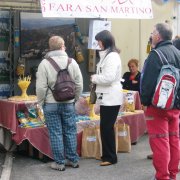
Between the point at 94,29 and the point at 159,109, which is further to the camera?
the point at 94,29

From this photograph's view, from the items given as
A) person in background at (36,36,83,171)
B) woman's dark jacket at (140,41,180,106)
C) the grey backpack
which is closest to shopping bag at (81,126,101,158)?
person in background at (36,36,83,171)

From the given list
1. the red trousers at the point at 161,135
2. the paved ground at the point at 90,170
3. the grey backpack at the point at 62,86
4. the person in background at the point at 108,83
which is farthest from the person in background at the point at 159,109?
the grey backpack at the point at 62,86

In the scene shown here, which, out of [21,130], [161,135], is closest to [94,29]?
[21,130]

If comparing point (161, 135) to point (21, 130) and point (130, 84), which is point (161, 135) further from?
point (130, 84)

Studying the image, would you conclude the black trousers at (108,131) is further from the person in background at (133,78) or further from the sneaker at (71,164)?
the person in background at (133,78)

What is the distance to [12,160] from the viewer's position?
212 inches

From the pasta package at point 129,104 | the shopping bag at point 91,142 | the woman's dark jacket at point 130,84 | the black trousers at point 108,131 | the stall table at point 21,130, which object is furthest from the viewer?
the woman's dark jacket at point 130,84

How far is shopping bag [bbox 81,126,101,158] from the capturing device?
5332mm

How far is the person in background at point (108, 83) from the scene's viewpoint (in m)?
4.80

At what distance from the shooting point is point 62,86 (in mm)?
4672

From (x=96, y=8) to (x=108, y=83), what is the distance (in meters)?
1.19

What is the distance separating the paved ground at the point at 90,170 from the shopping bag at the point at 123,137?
0.48ft

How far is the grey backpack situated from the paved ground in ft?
2.89

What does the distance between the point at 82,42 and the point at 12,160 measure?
2.59 m
